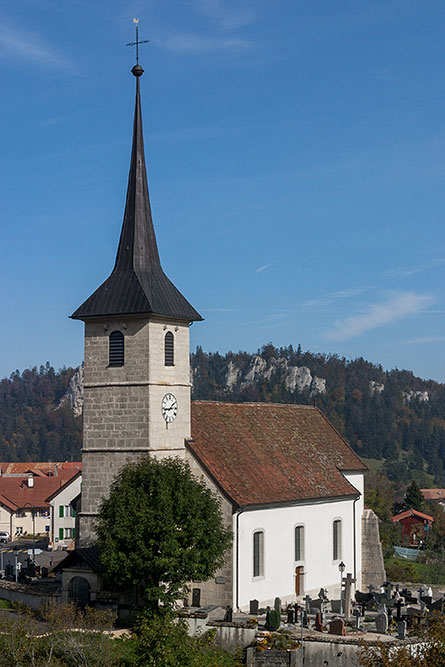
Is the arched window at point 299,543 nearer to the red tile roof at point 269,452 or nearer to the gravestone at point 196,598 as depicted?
the red tile roof at point 269,452

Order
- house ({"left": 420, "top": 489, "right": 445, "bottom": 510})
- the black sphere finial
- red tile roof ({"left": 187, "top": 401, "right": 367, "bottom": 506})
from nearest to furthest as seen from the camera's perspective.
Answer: red tile roof ({"left": 187, "top": 401, "right": 367, "bottom": 506}) < the black sphere finial < house ({"left": 420, "top": 489, "right": 445, "bottom": 510})

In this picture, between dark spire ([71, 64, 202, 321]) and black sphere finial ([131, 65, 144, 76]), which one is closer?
dark spire ([71, 64, 202, 321])

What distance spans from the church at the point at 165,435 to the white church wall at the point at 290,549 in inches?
1.9

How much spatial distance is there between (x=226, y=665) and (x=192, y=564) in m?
4.14

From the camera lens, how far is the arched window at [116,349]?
4303 cm

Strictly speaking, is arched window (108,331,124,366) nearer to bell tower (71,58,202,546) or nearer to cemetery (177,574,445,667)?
bell tower (71,58,202,546)

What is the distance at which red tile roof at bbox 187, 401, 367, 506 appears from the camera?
44.5 meters

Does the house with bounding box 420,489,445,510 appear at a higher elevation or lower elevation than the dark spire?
lower

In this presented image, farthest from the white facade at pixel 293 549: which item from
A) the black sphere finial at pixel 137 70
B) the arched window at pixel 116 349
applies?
the black sphere finial at pixel 137 70

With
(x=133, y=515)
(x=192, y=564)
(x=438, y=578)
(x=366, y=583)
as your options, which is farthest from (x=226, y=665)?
(x=438, y=578)

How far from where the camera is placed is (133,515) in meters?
39.0

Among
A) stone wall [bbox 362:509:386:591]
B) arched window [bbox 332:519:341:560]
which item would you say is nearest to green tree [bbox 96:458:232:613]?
arched window [bbox 332:519:341:560]

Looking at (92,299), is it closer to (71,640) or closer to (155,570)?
(155,570)

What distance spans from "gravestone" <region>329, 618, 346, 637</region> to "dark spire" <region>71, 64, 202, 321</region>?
46.3ft
